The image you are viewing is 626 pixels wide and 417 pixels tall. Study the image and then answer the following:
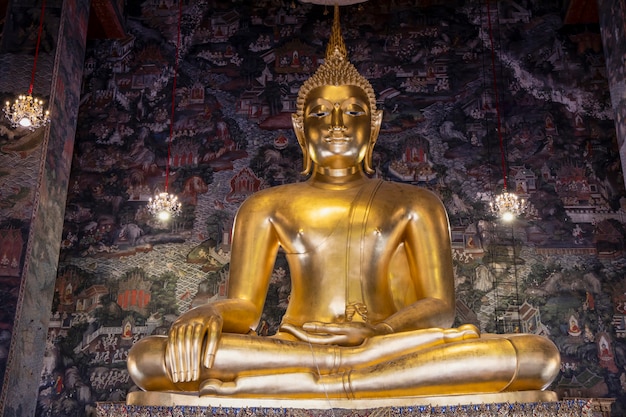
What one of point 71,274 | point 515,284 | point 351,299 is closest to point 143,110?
point 71,274

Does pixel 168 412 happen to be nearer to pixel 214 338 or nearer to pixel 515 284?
pixel 214 338

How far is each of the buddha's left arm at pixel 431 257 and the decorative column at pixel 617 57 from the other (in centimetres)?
290

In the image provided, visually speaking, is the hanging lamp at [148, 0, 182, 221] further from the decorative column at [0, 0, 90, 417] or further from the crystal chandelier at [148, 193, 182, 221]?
the decorative column at [0, 0, 90, 417]

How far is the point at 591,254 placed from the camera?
6.79 m

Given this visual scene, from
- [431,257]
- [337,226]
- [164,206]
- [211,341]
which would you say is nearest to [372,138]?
[337,226]

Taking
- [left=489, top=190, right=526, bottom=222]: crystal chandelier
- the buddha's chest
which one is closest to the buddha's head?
the buddha's chest

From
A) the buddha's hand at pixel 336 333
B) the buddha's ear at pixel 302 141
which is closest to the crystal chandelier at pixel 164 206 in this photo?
the buddha's ear at pixel 302 141

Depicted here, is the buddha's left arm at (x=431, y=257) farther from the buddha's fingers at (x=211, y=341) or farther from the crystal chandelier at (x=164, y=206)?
the crystal chandelier at (x=164, y=206)

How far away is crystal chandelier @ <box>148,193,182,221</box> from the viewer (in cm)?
693

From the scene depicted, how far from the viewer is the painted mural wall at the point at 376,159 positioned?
670 centimetres

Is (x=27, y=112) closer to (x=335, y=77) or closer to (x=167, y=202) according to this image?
(x=167, y=202)

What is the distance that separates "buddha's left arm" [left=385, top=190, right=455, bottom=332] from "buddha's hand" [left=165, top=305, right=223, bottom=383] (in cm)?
111

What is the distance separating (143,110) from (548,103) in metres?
4.38

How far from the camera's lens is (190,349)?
261 centimetres
